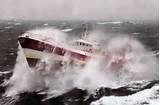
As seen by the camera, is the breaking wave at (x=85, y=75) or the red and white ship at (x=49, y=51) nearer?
the breaking wave at (x=85, y=75)

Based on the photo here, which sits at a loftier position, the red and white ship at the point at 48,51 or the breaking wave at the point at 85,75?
the red and white ship at the point at 48,51

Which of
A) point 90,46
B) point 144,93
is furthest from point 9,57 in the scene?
point 144,93

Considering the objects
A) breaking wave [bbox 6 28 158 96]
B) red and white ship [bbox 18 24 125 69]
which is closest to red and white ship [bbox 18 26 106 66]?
red and white ship [bbox 18 24 125 69]

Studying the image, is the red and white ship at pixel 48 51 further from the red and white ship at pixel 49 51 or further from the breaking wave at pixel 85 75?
the breaking wave at pixel 85 75

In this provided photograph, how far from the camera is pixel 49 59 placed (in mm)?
37156

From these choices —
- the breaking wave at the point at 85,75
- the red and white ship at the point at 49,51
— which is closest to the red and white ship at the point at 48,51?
the red and white ship at the point at 49,51

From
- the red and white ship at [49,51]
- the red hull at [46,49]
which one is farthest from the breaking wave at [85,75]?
the red hull at [46,49]

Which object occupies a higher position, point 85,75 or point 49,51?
point 49,51

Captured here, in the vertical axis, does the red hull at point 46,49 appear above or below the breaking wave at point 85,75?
above

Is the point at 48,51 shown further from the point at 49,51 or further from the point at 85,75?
the point at 85,75

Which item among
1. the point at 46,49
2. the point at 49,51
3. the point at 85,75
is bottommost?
the point at 85,75

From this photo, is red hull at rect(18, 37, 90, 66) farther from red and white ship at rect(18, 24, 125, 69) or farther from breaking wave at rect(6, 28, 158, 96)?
breaking wave at rect(6, 28, 158, 96)

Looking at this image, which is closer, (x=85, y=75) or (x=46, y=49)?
(x=85, y=75)

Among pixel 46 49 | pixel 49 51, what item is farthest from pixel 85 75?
pixel 46 49
